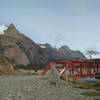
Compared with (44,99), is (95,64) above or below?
above

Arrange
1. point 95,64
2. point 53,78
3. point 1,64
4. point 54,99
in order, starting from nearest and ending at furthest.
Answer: point 54,99
point 53,78
point 95,64
point 1,64

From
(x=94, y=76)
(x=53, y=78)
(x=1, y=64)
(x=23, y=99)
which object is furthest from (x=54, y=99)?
(x=1, y=64)

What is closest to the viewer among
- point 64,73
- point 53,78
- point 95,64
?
point 53,78

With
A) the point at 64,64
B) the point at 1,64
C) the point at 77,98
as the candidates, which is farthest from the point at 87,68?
the point at 1,64

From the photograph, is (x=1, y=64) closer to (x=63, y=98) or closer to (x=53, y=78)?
(x=53, y=78)

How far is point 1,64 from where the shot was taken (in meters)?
123

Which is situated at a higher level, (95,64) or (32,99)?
(95,64)

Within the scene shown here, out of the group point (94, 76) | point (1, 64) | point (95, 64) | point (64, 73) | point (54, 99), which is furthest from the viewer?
point (1, 64)

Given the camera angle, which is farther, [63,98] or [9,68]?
[9,68]

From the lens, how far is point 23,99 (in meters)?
27.0

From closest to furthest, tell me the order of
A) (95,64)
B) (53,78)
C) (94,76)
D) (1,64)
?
(53,78), (94,76), (95,64), (1,64)

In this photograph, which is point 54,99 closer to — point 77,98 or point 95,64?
point 77,98

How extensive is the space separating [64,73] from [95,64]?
18.6m

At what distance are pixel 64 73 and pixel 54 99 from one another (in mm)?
37409
